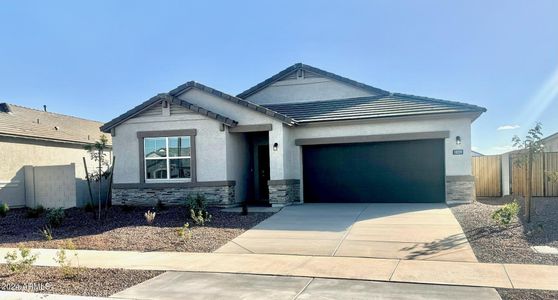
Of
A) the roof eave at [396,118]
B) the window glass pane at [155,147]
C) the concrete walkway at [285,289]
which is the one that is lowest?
the concrete walkway at [285,289]

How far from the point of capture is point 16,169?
18.5 m

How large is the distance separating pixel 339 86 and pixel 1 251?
559 inches

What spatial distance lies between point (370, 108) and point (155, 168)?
346 inches

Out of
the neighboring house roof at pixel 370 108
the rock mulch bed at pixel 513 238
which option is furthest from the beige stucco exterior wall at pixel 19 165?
the rock mulch bed at pixel 513 238

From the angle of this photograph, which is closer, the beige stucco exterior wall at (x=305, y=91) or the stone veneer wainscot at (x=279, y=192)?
the stone veneer wainscot at (x=279, y=192)

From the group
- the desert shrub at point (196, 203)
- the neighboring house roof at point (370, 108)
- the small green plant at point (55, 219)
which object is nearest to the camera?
the small green plant at point (55, 219)

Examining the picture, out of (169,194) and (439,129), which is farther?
(169,194)

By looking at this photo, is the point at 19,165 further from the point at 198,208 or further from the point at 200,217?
the point at 200,217

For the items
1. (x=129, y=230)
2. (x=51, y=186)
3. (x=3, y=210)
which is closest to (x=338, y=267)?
(x=129, y=230)

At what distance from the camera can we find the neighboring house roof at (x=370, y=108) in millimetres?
15766

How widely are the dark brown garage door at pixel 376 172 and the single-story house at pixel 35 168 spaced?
382 inches

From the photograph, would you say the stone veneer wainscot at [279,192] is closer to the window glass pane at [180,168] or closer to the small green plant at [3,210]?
the window glass pane at [180,168]

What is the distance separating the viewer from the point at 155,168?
1623 centimetres

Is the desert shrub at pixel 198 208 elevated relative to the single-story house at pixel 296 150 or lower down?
lower down
